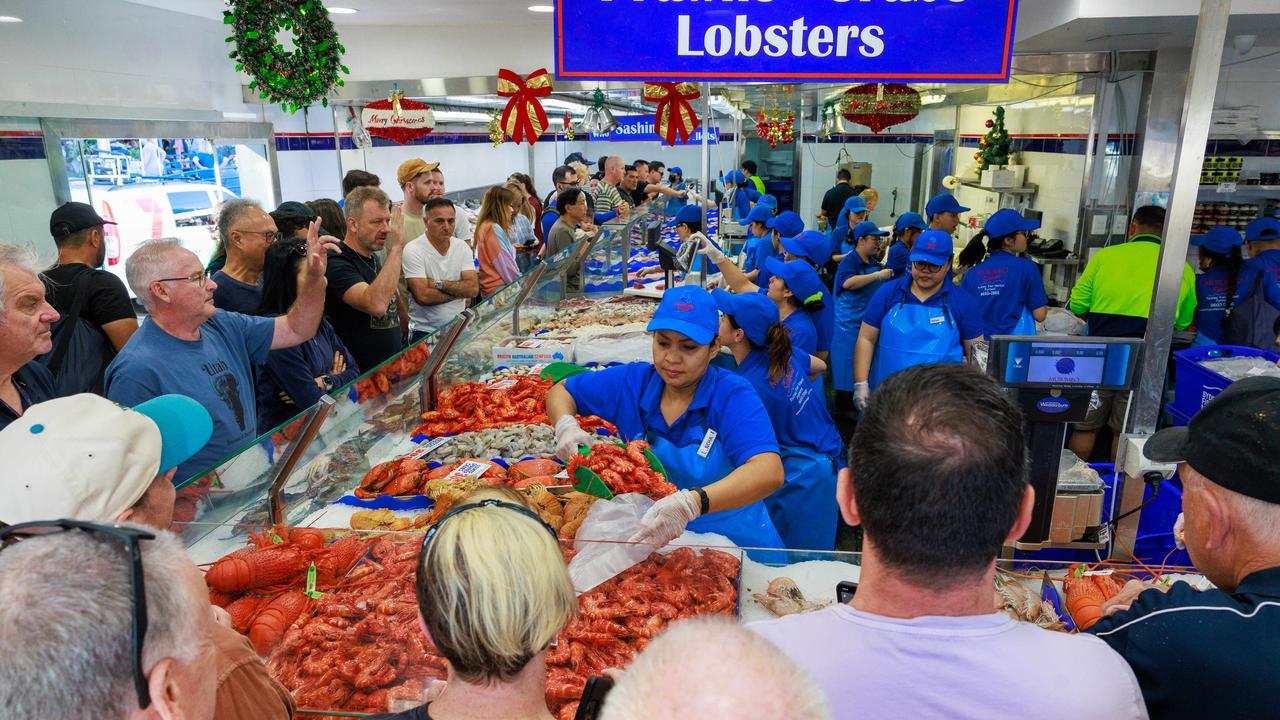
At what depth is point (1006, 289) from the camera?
5746 millimetres

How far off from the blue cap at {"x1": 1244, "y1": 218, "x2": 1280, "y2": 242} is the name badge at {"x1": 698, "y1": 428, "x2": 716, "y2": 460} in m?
5.41

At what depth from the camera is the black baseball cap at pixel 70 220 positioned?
163 inches

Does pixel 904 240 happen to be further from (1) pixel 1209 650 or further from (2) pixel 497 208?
(1) pixel 1209 650

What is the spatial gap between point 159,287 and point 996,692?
309 cm

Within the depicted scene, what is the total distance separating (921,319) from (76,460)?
14.7 ft

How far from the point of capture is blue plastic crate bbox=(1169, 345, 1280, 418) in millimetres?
3787

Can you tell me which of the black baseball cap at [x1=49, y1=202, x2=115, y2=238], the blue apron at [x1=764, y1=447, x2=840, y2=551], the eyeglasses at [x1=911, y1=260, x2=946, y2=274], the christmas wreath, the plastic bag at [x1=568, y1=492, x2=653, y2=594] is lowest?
the blue apron at [x1=764, y1=447, x2=840, y2=551]

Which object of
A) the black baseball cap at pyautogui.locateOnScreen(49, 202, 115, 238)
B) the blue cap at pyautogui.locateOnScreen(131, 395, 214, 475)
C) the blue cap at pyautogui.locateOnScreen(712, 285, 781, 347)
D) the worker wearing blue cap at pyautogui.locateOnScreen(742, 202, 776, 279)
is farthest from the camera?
the worker wearing blue cap at pyautogui.locateOnScreen(742, 202, 776, 279)

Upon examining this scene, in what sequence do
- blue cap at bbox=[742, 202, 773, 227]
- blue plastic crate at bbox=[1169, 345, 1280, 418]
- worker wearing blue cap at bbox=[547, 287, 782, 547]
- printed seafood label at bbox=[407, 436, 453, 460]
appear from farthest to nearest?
blue cap at bbox=[742, 202, 773, 227] → blue plastic crate at bbox=[1169, 345, 1280, 418] → printed seafood label at bbox=[407, 436, 453, 460] → worker wearing blue cap at bbox=[547, 287, 782, 547]

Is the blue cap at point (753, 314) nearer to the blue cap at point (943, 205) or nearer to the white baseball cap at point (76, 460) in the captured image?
the white baseball cap at point (76, 460)

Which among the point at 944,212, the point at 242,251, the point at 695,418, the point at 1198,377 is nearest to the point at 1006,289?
the point at 944,212

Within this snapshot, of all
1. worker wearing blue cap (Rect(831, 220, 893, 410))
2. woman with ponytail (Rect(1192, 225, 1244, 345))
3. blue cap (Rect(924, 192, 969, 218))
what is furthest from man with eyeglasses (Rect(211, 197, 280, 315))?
woman with ponytail (Rect(1192, 225, 1244, 345))

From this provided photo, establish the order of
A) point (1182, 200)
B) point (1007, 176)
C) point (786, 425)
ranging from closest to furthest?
1. point (1182, 200)
2. point (786, 425)
3. point (1007, 176)

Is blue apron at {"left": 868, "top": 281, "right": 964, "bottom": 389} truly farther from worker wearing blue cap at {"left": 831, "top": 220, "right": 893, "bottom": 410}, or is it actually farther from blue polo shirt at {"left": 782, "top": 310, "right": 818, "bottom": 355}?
worker wearing blue cap at {"left": 831, "top": 220, "right": 893, "bottom": 410}
